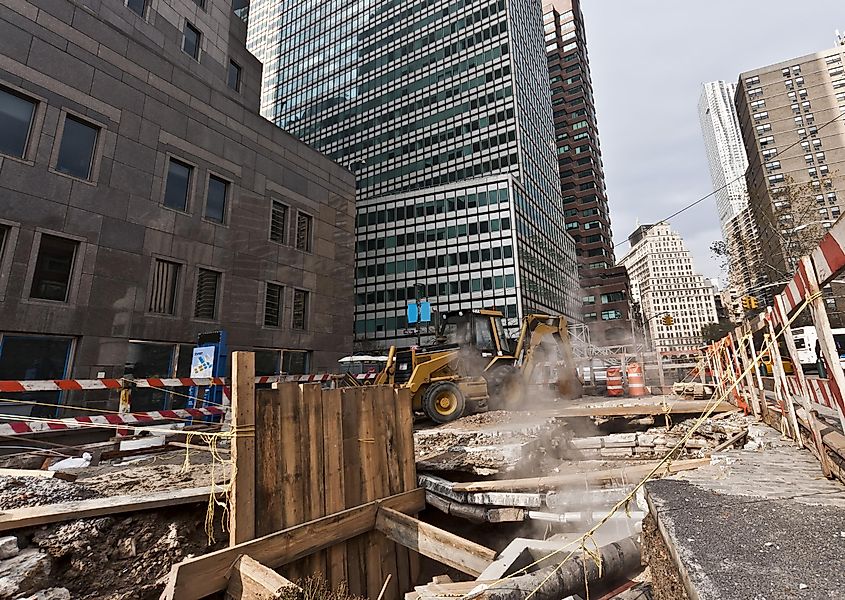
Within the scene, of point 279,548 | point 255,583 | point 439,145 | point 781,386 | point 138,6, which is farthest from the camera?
point 439,145

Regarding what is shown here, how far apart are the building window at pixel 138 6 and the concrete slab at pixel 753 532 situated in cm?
2301

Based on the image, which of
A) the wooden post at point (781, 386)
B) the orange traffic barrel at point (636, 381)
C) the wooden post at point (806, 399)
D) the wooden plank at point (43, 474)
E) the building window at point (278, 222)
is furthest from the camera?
the building window at point (278, 222)

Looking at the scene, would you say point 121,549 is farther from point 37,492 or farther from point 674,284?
point 674,284

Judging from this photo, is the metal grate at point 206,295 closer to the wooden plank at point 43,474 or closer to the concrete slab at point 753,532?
the wooden plank at point 43,474

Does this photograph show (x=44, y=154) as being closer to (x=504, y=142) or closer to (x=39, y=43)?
(x=39, y=43)

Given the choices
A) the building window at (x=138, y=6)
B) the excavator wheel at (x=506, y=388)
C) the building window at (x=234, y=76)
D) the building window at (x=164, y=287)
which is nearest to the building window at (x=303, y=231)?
the building window at (x=164, y=287)

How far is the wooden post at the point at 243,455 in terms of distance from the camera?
3740mm

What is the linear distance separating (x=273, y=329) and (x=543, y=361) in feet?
39.2

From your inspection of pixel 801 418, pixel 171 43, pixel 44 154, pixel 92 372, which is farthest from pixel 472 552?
pixel 171 43

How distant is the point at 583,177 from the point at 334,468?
295ft

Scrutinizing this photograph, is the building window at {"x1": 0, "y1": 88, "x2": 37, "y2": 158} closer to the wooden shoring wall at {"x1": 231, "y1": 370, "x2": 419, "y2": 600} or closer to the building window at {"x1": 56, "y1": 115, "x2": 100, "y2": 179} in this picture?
the building window at {"x1": 56, "y1": 115, "x2": 100, "y2": 179}

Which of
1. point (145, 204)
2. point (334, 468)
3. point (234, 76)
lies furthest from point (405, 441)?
point (234, 76)

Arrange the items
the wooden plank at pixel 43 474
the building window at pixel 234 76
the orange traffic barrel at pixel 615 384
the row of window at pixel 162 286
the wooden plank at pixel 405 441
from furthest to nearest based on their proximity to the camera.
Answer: the building window at pixel 234 76
the orange traffic barrel at pixel 615 384
the row of window at pixel 162 286
the wooden plank at pixel 405 441
the wooden plank at pixel 43 474

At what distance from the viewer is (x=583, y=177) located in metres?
83.1
